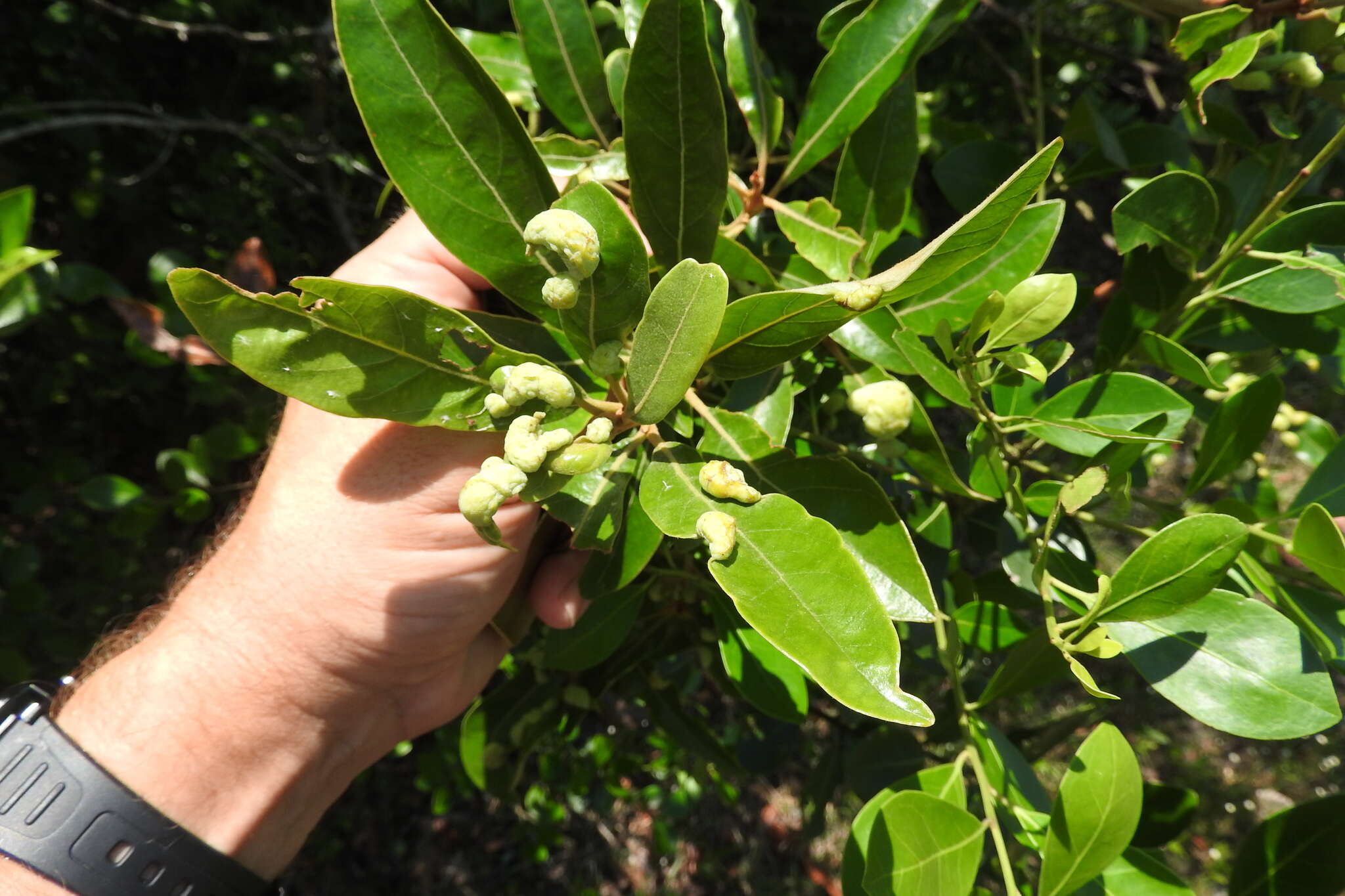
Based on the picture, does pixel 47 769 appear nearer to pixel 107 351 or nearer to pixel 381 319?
pixel 381 319

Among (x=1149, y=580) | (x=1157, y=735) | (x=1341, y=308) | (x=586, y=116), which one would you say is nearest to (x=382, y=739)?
(x=586, y=116)

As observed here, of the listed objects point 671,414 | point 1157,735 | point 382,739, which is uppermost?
point 671,414

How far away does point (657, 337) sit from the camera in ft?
2.47

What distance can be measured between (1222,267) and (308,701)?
5.56 feet

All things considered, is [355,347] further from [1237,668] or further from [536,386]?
[1237,668]

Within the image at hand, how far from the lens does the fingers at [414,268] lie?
125cm

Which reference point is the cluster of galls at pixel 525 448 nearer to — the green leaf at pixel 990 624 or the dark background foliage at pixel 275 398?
the green leaf at pixel 990 624

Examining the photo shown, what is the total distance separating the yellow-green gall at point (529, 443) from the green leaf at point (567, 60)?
625 millimetres

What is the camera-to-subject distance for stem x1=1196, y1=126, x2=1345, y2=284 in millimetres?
876

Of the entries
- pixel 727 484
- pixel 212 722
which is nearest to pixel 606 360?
pixel 727 484

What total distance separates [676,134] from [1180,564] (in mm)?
753

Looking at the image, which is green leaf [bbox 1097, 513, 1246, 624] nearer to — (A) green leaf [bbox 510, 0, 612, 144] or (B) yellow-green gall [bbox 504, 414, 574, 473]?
(B) yellow-green gall [bbox 504, 414, 574, 473]

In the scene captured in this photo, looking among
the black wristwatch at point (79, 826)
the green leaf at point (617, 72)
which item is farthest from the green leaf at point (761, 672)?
the black wristwatch at point (79, 826)

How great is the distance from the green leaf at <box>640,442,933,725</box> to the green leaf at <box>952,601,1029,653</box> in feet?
2.11
